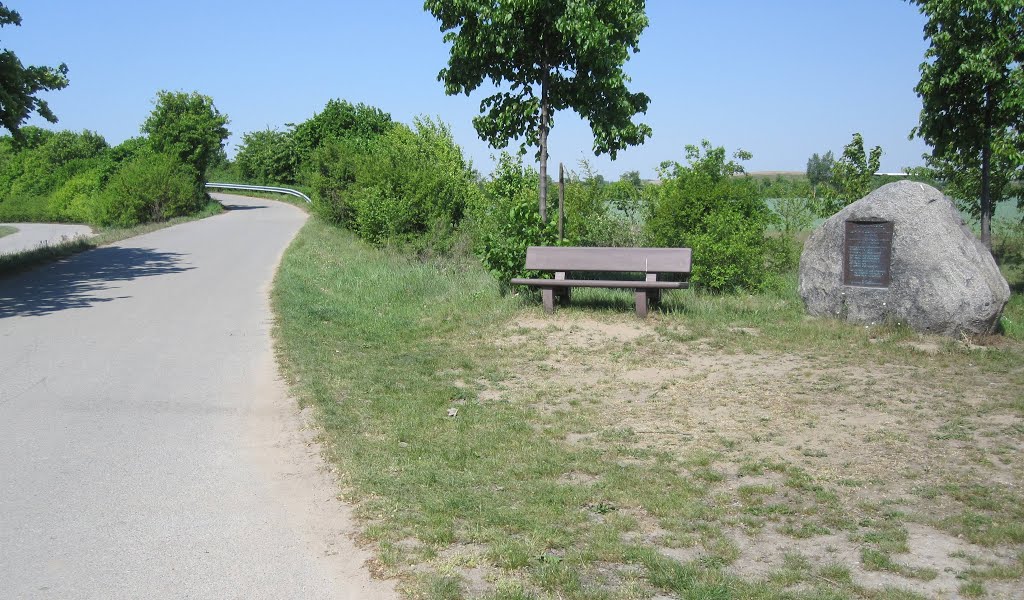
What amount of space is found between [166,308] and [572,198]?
23.3ft

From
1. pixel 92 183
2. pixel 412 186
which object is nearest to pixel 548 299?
pixel 412 186

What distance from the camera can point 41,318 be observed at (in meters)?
10.8

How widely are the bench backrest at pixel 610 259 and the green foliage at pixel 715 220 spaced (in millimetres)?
2383

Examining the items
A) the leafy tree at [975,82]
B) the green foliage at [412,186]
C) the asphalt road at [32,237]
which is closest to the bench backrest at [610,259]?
the leafy tree at [975,82]

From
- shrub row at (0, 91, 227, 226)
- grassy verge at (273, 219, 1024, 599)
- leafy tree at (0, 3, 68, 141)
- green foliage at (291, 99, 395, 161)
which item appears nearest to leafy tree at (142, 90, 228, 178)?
shrub row at (0, 91, 227, 226)

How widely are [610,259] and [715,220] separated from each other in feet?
9.96

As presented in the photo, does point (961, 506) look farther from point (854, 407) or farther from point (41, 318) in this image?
point (41, 318)

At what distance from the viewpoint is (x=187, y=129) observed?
118ft

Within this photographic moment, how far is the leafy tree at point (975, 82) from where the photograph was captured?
40.9 ft

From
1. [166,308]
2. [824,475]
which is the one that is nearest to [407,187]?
[166,308]

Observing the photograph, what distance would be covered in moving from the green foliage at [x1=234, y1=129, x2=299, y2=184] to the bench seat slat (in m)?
42.1

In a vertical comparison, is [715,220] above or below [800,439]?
above

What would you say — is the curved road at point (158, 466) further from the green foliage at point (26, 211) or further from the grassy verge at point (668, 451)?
the green foliage at point (26, 211)

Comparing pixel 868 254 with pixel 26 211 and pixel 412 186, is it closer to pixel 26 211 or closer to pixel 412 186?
pixel 412 186
